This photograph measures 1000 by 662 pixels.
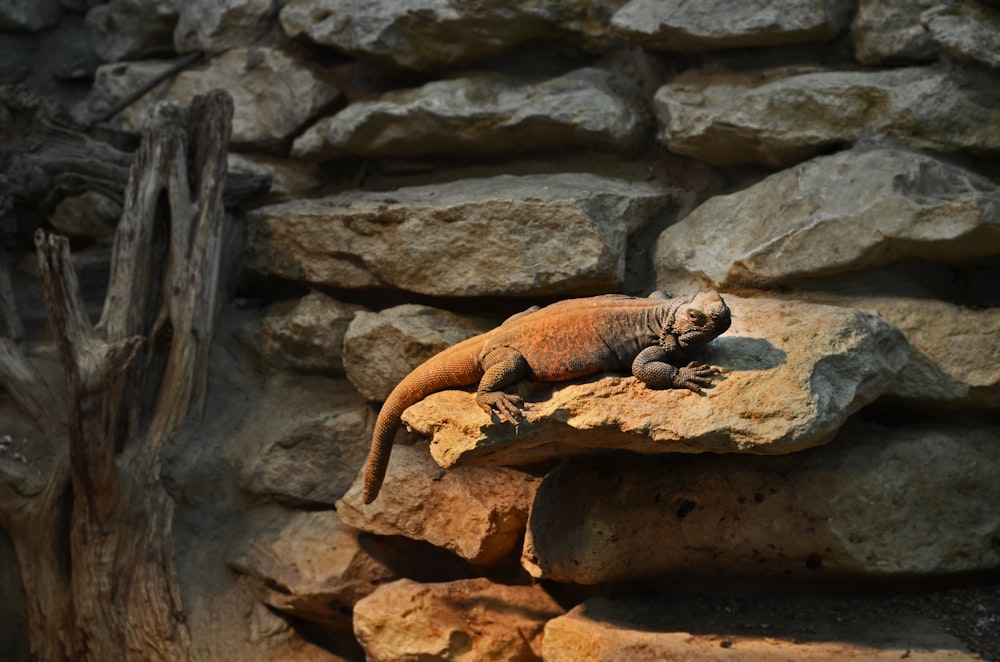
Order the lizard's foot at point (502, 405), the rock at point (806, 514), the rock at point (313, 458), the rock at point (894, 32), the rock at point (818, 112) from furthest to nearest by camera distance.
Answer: the rock at point (313, 458)
the rock at point (894, 32)
the rock at point (818, 112)
the rock at point (806, 514)
the lizard's foot at point (502, 405)

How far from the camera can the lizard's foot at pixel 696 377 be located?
4.19 m

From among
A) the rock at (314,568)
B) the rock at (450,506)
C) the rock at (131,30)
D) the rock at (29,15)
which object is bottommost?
the rock at (314,568)

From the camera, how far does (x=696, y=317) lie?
420cm

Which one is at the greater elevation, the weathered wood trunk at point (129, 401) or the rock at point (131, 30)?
the rock at point (131, 30)

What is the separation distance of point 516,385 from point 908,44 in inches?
105

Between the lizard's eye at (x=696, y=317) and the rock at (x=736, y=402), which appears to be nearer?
the rock at (x=736, y=402)

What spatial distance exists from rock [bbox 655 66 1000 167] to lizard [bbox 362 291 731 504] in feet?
4.09

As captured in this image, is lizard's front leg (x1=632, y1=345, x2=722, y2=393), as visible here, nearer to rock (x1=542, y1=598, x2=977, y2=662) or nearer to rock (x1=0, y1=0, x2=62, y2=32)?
rock (x1=542, y1=598, x2=977, y2=662)

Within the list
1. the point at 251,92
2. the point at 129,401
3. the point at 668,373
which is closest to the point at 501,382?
the point at 668,373

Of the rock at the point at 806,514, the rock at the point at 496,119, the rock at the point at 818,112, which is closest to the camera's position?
the rock at the point at 806,514

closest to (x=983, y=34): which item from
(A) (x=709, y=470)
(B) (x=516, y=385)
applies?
(A) (x=709, y=470)

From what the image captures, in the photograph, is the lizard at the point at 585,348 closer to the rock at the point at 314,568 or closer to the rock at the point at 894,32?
the rock at the point at 314,568

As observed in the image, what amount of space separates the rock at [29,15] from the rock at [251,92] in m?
0.92

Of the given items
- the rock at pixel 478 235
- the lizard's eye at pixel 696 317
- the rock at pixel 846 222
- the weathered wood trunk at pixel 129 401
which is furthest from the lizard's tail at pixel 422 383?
the weathered wood trunk at pixel 129 401
